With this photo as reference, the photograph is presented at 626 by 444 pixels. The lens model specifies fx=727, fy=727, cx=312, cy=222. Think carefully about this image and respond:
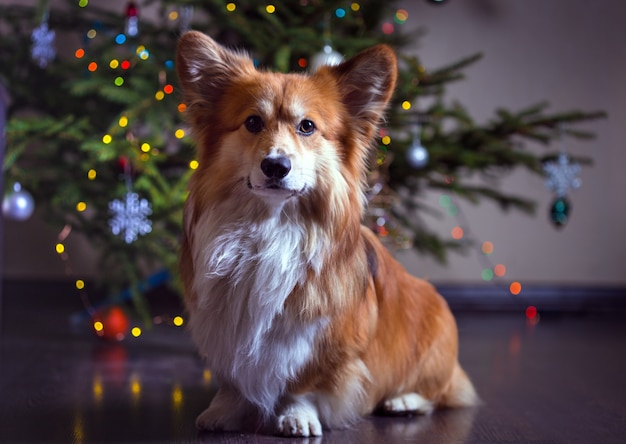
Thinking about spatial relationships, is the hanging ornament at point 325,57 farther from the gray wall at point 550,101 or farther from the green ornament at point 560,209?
the gray wall at point 550,101

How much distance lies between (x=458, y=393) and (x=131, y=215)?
5.19 ft

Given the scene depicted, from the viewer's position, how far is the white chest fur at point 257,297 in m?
1.74

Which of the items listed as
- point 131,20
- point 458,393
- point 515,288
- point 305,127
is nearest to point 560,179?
point 515,288

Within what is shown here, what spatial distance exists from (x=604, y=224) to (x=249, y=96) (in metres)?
3.57

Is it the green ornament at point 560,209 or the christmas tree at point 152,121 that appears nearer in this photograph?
the christmas tree at point 152,121

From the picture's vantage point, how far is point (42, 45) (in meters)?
3.35

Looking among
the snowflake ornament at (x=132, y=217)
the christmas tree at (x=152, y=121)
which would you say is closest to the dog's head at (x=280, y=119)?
the christmas tree at (x=152, y=121)

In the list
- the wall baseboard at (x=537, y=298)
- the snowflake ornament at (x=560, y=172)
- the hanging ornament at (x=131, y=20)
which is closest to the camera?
the hanging ornament at (x=131, y=20)

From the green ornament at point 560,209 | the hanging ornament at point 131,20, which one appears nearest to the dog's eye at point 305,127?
the hanging ornament at point 131,20

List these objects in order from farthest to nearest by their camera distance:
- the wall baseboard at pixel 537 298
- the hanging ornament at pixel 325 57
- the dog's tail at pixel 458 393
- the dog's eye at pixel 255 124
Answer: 1. the wall baseboard at pixel 537 298
2. the hanging ornament at pixel 325 57
3. the dog's tail at pixel 458 393
4. the dog's eye at pixel 255 124

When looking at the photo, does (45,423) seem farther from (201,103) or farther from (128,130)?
(128,130)

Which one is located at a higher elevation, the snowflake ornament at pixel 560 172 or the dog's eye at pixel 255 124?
the dog's eye at pixel 255 124

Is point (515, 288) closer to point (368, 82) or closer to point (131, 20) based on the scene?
point (131, 20)

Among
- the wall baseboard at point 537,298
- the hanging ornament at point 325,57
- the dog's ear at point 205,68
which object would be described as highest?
the hanging ornament at point 325,57
